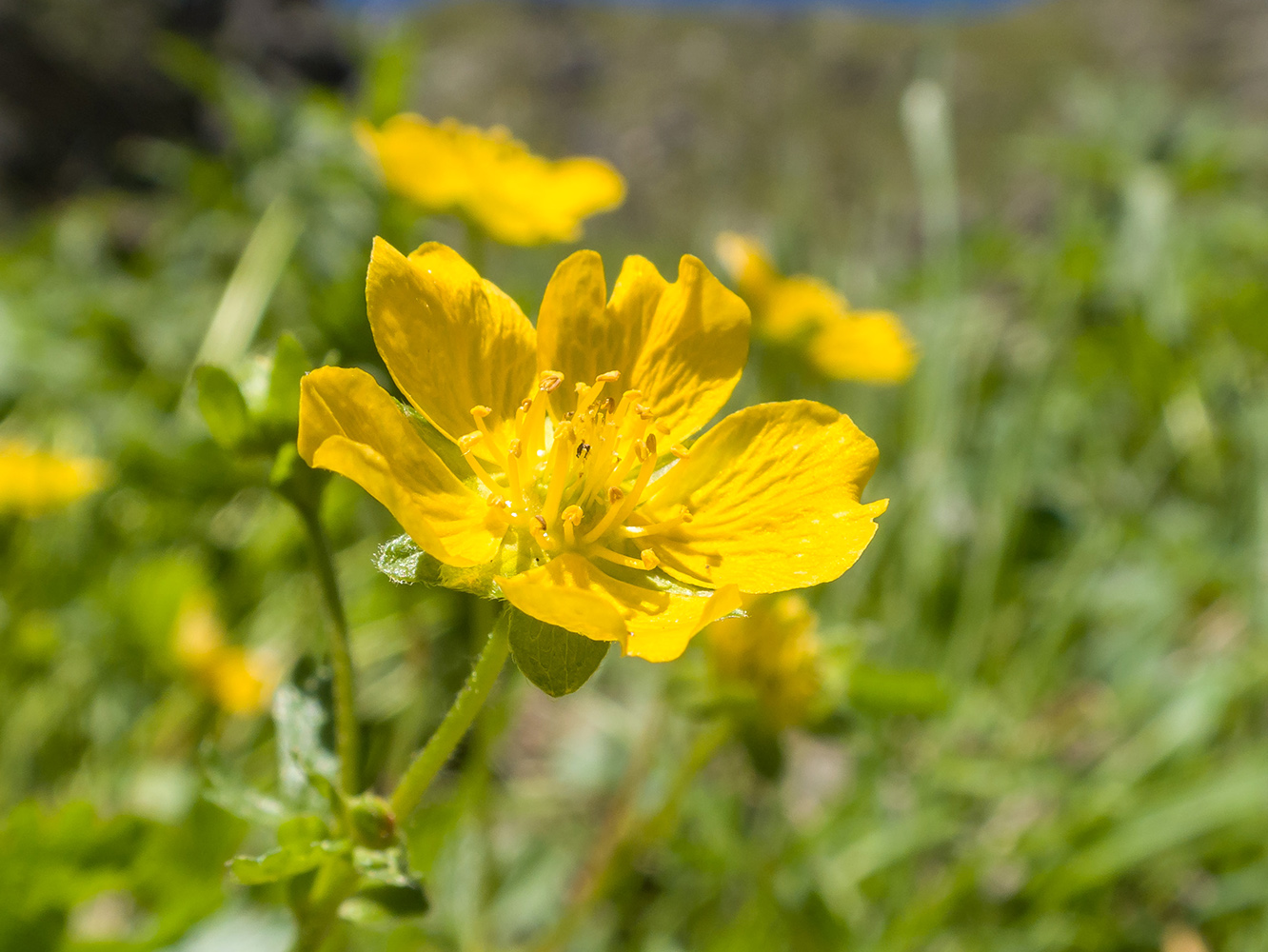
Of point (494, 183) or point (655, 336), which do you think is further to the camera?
point (494, 183)

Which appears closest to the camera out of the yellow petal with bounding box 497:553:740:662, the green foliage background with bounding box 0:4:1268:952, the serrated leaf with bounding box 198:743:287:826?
the yellow petal with bounding box 497:553:740:662

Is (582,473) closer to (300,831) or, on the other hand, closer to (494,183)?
(300,831)

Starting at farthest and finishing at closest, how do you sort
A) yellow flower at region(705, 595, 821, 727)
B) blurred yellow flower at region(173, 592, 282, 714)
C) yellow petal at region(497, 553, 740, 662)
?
Answer: 1. blurred yellow flower at region(173, 592, 282, 714)
2. yellow flower at region(705, 595, 821, 727)
3. yellow petal at region(497, 553, 740, 662)

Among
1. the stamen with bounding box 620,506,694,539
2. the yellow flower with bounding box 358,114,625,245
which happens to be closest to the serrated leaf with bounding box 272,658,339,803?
the stamen with bounding box 620,506,694,539

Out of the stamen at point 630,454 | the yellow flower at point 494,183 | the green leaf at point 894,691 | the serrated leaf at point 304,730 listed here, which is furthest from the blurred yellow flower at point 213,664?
the stamen at point 630,454

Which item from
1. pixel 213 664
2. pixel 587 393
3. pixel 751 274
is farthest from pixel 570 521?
pixel 213 664

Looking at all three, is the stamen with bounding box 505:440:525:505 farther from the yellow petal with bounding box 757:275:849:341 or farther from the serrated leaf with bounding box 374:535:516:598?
the yellow petal with bounding box 757:275:849:341
